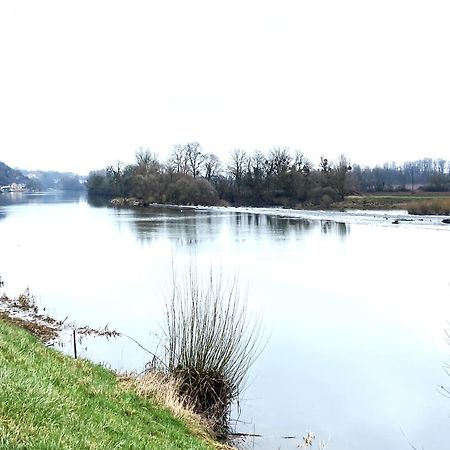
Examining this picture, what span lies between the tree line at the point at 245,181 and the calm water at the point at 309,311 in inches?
1764

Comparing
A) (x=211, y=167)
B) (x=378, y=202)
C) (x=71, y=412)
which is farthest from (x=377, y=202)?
(x=71, y=412)

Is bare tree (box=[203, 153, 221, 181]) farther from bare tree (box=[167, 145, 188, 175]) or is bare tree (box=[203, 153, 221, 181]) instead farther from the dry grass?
the dry grass

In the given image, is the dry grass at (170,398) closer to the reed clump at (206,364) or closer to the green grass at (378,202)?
the reed clump at (206,364)

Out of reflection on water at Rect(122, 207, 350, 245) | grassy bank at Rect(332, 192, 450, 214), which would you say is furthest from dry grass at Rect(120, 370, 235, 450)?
grassy bank at Rect(332, 192, 450, 214)

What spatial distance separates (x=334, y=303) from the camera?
57.2ft

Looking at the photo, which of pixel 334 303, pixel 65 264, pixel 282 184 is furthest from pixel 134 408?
pixel 282 184

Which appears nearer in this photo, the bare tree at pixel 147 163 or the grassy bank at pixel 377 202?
the grassy bank at pixel 377 202

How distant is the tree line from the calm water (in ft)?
147

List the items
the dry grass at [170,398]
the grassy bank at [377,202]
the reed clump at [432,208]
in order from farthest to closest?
the grassy bank at [377,202]
the reed clump at [432,208]
the dry grass at [170,398]

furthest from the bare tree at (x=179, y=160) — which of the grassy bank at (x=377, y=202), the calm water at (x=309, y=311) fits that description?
the calm water at (x=309, y=311)

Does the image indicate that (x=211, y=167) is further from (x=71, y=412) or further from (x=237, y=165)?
(x=71, y=412)

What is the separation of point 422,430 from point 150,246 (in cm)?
2400

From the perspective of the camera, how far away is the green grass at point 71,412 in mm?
3764

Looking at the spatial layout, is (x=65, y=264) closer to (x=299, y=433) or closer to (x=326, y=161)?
(x=299, y=433)
